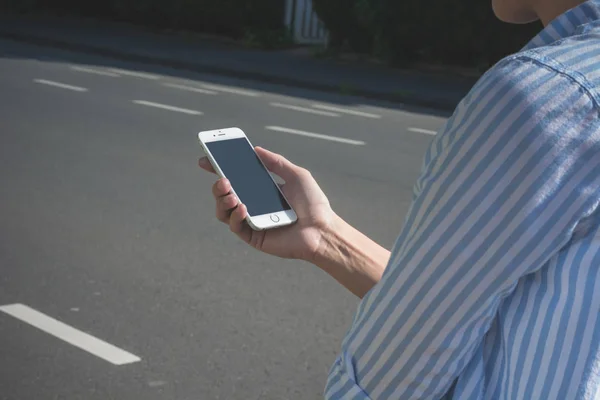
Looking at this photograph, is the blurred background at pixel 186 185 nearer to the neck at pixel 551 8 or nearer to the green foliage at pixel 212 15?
the green foliage at pixel 212 15

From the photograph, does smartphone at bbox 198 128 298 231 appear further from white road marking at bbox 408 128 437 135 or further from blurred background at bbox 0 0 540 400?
white road marking at bbox 408 128 437 135

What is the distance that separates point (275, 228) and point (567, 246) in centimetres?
92

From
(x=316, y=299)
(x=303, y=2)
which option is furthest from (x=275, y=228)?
(x=303, y=2)

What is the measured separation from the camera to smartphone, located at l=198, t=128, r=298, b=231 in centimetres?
193

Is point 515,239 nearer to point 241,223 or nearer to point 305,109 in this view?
point 241,223

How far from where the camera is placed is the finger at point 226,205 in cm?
191

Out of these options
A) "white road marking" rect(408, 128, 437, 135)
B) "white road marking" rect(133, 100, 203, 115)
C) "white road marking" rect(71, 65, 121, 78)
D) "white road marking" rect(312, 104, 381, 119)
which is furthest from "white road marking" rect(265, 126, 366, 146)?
"white road marking" rect(71, 65, 121, 78)

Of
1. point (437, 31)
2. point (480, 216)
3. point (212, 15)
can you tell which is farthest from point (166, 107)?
point (480, 216)

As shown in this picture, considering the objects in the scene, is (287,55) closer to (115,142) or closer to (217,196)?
(115,142)

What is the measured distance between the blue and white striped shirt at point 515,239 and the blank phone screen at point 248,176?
794mm

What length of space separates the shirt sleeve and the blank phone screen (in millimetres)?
762

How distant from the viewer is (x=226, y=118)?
1184 cm

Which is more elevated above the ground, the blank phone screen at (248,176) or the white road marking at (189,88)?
the blank phone screen at (248,176)

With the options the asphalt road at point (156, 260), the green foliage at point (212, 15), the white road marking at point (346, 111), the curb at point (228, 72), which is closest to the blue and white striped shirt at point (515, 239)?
the asphalt road at point (156, 260)
